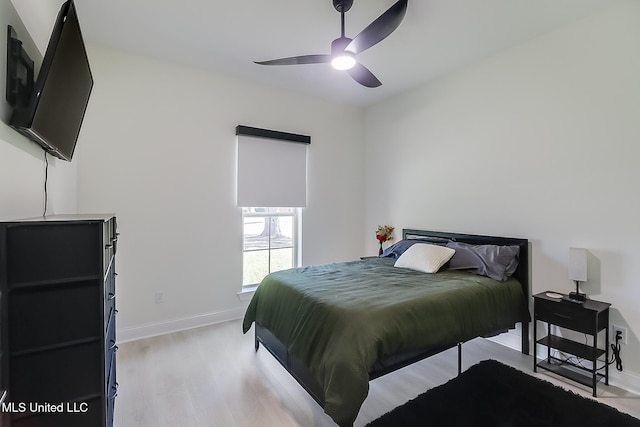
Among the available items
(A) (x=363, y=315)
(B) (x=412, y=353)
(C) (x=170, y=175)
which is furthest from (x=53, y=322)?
(C) (x=170, y=175)

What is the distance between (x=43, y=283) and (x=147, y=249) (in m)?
2.23

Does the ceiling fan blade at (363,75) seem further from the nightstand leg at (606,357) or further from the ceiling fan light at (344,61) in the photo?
the nightstand leg at (606,357)

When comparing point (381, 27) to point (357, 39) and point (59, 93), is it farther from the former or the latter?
point (59, 93)

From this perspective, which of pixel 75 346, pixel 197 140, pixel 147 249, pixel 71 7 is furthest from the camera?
pixel 197 140

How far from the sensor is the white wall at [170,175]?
303 centimetres

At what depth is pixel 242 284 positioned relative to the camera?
3836 mm

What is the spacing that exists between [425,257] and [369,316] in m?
1.44

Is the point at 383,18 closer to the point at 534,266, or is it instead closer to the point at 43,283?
the point at 43,283

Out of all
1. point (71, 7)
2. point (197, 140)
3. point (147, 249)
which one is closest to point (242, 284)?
point (147, 249)

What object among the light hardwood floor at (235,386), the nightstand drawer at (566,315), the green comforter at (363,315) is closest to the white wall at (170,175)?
the light hardwood floor at (235,386)

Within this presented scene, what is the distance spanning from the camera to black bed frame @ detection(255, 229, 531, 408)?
2.01m

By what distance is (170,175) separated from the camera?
11.0ft

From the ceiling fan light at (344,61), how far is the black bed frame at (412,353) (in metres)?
2.12

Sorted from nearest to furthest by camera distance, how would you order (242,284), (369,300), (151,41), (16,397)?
(16,397)
(369,300)
(151,41)
(242,284)
